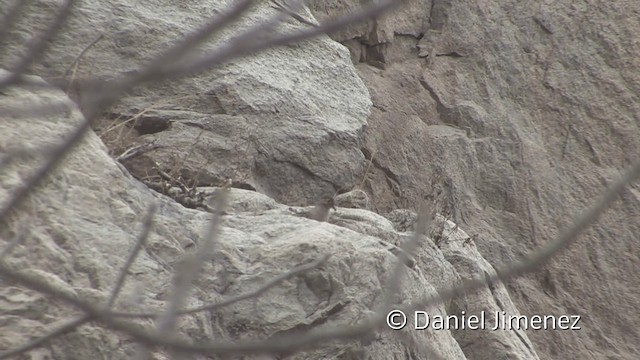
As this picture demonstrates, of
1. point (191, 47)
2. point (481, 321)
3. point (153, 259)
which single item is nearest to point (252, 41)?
point (191, 47)

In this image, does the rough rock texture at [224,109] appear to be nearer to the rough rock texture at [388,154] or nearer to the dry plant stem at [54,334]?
the rough rock texture at [388,154]

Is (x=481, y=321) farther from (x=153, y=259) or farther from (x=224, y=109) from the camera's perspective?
(x=153, y=259)

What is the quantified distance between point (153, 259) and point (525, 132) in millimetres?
3911

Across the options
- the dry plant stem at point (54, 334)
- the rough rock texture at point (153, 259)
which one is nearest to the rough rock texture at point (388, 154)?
the rough rock texture at point (153, 259)

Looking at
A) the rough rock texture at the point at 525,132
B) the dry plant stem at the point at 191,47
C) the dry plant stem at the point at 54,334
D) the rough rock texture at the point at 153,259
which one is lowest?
the rough rock texture at the point at 525,132

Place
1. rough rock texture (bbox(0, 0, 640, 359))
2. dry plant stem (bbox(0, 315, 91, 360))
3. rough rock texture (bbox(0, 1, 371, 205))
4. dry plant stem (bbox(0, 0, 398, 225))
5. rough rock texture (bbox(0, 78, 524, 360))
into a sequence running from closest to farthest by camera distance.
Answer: dry plant stem (bbox(0, 0, 398, 225)) → dry plant stem (bbox(0, 315, 91, 360)) → rough rock texture (bbox(0, 78, 524, 360)) → rough rock texture (bbox(0, 0, 640, 359)) → rough rock texture (bbox(0, 1, 371, 205))

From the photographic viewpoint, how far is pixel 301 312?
2838 mm

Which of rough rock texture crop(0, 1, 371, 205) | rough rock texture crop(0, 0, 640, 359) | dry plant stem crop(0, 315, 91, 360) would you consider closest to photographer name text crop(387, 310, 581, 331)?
rough rock texture crop(0, 0, 640, 359)

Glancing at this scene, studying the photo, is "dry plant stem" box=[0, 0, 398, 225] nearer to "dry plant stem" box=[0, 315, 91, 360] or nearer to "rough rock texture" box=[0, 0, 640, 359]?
"dry plant stem" box=[0, 315, 91, 360]

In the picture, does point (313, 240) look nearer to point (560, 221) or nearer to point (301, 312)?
point (301, 312)

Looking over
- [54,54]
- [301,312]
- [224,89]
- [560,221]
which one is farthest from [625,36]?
[301,312]

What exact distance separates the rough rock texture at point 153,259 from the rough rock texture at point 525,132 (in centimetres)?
232

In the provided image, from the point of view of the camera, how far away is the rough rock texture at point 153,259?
7.89 feet

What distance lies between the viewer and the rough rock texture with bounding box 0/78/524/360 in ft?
7.89
